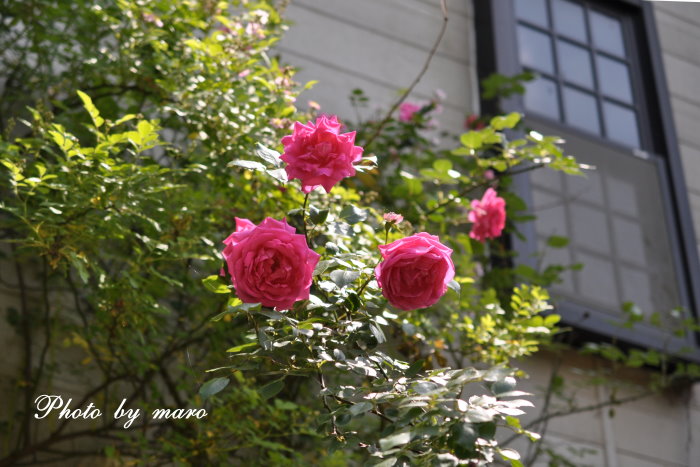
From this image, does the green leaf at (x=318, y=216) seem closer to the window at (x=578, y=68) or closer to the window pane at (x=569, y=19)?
the window at (x=578, y=68)

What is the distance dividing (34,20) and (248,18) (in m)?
0.67

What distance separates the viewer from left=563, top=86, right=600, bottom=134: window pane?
402 centimetres

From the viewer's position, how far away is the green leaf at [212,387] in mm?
1385

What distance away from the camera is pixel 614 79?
14.0 ft

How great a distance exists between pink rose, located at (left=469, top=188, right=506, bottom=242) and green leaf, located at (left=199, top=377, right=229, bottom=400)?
1034mm

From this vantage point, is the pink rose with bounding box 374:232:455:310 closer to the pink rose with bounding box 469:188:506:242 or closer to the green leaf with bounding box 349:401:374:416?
the green leaf with bounding box 349:401:374:416

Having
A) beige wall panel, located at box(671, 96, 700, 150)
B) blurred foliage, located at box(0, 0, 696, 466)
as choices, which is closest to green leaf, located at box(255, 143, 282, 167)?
blurred foliage, located at box(0, 0, 696, 466)

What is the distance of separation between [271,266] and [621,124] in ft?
10.2

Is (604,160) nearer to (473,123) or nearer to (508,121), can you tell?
(473,123)

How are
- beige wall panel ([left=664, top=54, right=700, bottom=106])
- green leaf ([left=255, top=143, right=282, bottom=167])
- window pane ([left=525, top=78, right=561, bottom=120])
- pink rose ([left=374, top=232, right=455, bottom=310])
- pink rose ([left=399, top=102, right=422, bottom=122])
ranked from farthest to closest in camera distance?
beige wall panel ([left=664, top=54, right=700, bottom=106]), window pane ([left=525, top=78, right=561, bottom=120]), pink rose ([left=399, top=102, right=422, bottom=122]), green leaf ([left=255, top=143, right=282, bottom=167]), pink rose ([left=374, top=232, right=455, bottom=310])

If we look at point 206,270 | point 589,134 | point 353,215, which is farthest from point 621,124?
point 353,215

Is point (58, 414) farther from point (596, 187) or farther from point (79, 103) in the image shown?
point (596, 187)

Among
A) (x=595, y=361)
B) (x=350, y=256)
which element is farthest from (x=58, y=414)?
(x=595, y=361)

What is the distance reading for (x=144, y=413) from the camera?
260cm
